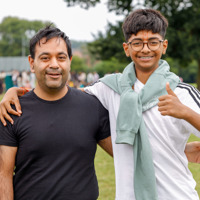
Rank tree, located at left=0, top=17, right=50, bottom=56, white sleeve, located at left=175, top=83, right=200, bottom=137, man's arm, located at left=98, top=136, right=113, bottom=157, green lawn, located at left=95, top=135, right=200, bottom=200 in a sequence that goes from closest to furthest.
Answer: white sleeve, located at left=175, top=83, right=200, bottom=137, man's arm, located at left=98, top=136, right=113, bottom=157, green lawn, located at left=95, top=135, right=200, bottom=200, tree, located at left=0, top=17, right=50, bottom=56

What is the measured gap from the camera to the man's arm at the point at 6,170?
8.18ft

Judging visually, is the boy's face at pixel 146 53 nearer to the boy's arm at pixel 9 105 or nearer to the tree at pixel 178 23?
the boy's arm at pixel 9 105

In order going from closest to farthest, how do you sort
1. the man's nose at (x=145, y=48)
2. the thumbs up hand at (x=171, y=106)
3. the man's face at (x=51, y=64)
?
1. the thumbs up hand at (x=171, y=106)
2. the man's face at (x=51, y=64)
3. the man's nose at (x=145, y=48)

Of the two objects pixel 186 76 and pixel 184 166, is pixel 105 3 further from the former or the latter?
pixel 186 76

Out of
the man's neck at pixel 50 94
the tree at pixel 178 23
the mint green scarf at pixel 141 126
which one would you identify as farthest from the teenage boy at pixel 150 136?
the tree at pixel 178 23

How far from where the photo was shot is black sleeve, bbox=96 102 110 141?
2.75 meters

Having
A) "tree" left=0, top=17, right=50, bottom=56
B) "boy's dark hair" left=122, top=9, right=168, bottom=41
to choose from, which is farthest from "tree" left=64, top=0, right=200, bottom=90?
"tree" left=0, top=17, right=50, bottom=56

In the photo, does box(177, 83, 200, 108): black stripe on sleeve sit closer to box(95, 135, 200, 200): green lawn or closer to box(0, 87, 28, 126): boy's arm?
box(0, 87, 28, 126): boy's arm

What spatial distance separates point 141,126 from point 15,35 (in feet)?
310

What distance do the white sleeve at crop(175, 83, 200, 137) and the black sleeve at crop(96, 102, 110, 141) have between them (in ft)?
2.03

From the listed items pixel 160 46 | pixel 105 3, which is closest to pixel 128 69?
pixel 160 46

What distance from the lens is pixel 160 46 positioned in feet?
9.10

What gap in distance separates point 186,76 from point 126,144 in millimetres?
80419

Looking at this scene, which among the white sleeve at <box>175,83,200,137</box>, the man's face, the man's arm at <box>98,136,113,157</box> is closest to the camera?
the white sleeve at <box>175,83,200,137</box>
